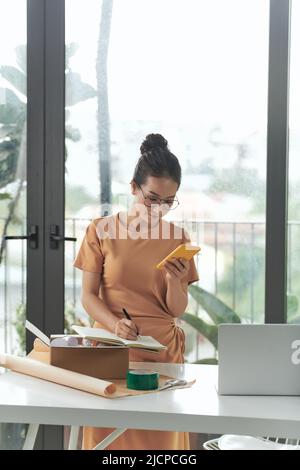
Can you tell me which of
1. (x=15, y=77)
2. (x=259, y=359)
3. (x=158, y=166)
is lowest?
(x=259, y=359)

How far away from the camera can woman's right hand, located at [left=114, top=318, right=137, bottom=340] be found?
248 cm

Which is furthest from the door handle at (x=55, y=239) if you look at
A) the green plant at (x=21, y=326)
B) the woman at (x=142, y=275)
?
the woman at (x=142, y=275)

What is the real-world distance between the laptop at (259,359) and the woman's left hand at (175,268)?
0.58 metres

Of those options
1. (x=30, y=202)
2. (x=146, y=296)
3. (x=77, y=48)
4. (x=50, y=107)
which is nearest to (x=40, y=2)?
(x=77, y=48)

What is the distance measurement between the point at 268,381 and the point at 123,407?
439 millimetres

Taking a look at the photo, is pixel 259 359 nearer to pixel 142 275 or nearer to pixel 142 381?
pixel 142 381

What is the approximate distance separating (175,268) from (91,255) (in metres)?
0.35

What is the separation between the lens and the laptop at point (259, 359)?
2111 mm

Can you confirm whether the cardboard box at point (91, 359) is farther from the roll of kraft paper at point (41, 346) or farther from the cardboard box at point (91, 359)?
the roll of kraft paper at point (41, 346)

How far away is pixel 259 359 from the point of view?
212cm

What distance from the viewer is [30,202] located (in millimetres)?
3379

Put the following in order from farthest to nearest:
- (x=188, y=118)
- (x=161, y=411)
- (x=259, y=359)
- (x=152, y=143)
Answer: (x=188, y=118) < (x=152, y=143) < (x=259, y=359) < (x=161, y=411)

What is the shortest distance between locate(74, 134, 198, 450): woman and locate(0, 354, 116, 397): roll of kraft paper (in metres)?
0.46

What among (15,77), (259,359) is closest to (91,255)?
(259,359)
